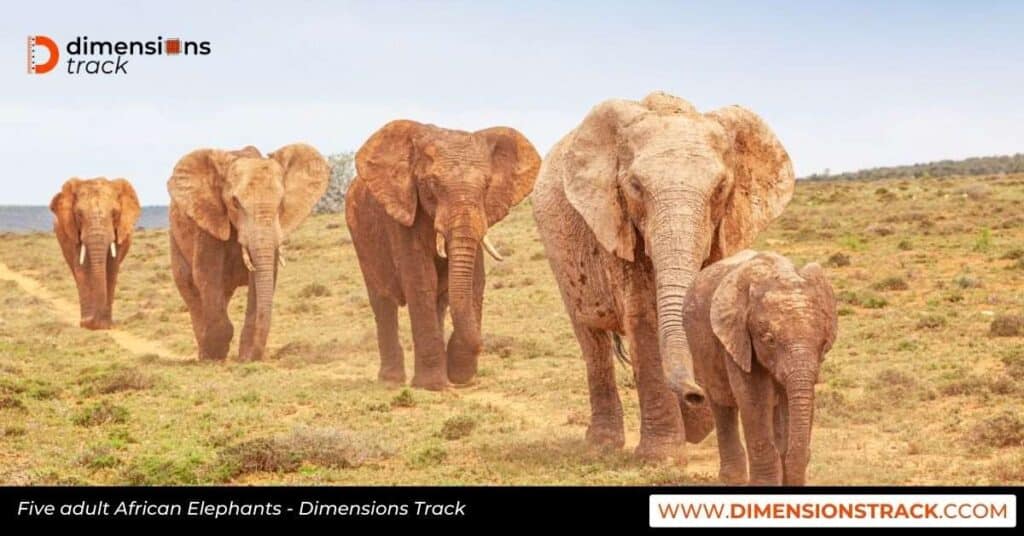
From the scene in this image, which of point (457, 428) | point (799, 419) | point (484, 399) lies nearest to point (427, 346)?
point (484, 399)

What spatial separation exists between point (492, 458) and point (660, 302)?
258cm

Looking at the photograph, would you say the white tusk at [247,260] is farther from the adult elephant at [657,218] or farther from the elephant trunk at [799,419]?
the elephant trunk at [799,419]

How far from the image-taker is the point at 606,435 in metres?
12.1

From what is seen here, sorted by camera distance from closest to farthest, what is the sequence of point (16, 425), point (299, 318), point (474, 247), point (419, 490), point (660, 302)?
point (419, 490)
point (660, 302)
point (16, 425)
point (474, 247)
point (299, 318)

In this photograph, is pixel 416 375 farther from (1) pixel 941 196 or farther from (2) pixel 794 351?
(1) pixel 941 196

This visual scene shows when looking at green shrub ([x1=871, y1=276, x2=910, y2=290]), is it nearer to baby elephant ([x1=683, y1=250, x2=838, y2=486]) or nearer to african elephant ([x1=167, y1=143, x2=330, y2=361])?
african elephant ([x1=167, y1=143, x2=330, y2=361])

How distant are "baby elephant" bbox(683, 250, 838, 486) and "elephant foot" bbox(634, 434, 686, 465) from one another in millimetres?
1431

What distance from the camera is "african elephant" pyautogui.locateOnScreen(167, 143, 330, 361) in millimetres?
19328

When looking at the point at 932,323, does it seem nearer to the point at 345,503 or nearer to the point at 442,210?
the point at 442,210

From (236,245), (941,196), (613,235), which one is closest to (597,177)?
(613,235)

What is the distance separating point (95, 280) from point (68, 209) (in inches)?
74.0

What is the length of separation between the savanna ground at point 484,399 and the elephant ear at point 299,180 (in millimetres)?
2236

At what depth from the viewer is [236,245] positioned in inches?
806

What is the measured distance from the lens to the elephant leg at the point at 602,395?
12.1 meters
